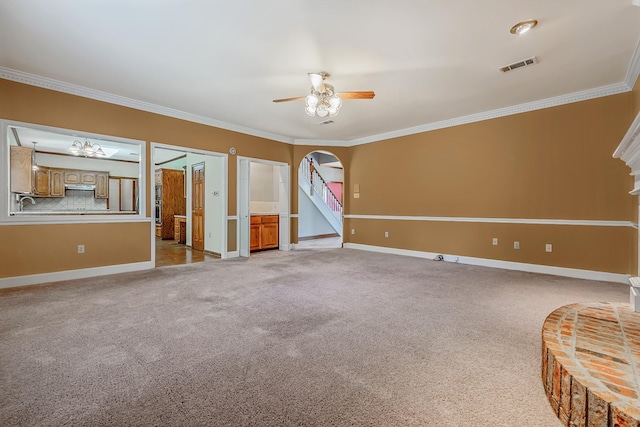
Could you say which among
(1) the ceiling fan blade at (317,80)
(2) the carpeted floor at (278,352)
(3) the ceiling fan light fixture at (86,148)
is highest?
(1) the ceiling fan blade at (317,80)

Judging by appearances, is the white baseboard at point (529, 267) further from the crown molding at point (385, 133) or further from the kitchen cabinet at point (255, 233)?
the kitchen cabinet at point (255, 233)

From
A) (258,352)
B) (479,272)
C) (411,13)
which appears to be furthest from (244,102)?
(479,272)

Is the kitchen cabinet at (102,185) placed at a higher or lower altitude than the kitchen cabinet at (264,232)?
higher

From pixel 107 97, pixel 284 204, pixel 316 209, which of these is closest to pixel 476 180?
pixel 284 204

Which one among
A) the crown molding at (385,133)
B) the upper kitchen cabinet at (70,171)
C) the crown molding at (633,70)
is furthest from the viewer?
the upper kitchen cabinet at (70,171)

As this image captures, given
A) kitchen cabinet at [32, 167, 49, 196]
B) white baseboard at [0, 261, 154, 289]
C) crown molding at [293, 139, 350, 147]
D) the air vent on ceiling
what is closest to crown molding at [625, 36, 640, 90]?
the air vent on ceiling

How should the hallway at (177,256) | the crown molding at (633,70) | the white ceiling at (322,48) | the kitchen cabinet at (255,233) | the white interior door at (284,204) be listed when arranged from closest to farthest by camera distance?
the white ceiling at (322,48)
the crown molding at (633,70)
the hallway at (177,256)
the kitchen cabinet at (255,233)
the white interior door at (284,204)

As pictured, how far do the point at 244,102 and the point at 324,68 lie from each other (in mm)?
1761

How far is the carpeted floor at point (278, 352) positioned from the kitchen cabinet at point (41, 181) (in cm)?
548

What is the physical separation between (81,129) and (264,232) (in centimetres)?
403

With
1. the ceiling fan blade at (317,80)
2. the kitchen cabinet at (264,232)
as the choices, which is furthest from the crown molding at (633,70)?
the kitchen cabinet at (264,232)

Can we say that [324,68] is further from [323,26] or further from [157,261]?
[157,261]

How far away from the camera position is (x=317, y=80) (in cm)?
347

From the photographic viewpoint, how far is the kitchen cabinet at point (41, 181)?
746cm
